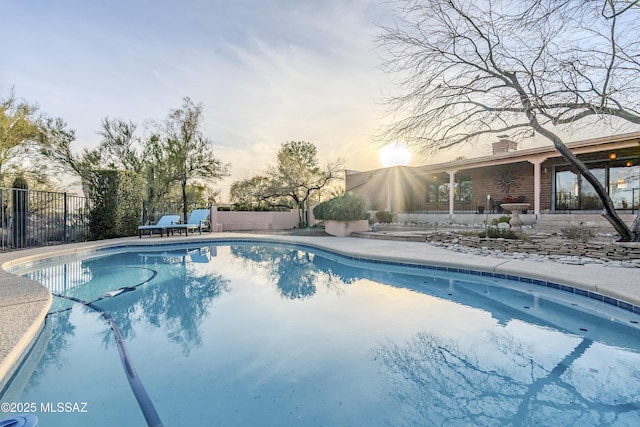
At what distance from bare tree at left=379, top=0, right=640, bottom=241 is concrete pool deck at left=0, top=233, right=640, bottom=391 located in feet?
9.10

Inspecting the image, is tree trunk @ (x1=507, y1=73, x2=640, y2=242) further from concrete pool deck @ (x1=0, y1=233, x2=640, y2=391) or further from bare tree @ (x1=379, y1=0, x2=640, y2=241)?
concrete pool deck @ (x1=0, y1=233, x2=640, y2=391)

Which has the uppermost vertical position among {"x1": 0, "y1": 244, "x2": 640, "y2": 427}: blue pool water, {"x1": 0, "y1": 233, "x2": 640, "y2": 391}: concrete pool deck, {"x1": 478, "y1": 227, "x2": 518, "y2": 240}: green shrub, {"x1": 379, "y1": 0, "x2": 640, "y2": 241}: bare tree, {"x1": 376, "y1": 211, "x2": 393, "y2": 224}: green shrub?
{"x1": 379, "y1": 0, "x2": 640, "y2": 241}: bare tree

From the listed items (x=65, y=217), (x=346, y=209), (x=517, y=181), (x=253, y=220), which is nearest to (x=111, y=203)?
(x=65, y=217)

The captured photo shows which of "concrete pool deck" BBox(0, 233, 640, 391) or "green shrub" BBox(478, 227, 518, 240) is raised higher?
"green shrub" BBox(478, 227, 518, 240)

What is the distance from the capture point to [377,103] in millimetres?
7895

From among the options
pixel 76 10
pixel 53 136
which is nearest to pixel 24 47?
pixel 76 10

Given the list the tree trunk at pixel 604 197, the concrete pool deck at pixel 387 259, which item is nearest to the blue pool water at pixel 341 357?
the concrete pool deck at pixel 387 259

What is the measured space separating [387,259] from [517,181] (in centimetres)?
1028

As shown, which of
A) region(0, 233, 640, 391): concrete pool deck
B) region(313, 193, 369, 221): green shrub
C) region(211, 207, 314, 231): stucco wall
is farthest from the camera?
region(211, 207, 314, 231): stucco wall

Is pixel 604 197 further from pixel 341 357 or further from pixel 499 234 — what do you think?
pixel 341 357

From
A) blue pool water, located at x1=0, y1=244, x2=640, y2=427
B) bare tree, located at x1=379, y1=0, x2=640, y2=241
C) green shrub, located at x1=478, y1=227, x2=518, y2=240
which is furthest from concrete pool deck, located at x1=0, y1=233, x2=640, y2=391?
bare tree, located at x1=379, y1=0, x2=640, y2=241

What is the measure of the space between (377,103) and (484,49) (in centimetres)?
265

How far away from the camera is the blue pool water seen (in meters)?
2.25

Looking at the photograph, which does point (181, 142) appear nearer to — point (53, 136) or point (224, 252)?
point (53, 136)
